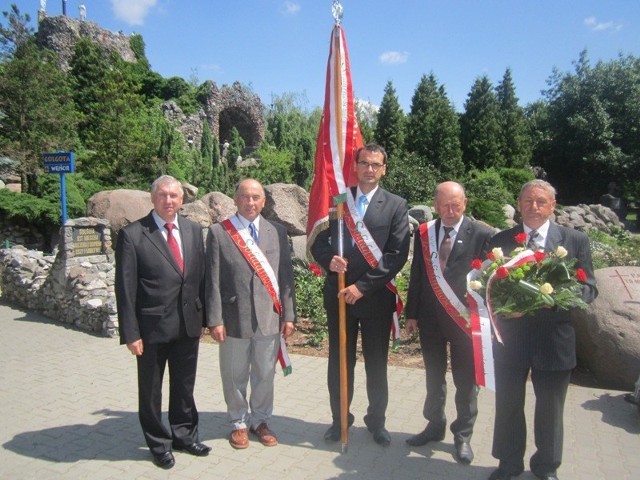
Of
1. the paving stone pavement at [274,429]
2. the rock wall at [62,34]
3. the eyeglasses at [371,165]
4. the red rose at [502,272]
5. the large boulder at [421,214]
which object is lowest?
the paving stone pavement at [274,429]

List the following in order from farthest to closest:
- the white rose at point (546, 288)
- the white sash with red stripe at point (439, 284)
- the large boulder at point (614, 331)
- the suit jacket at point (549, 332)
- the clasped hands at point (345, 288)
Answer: the large boulder at point (614, 331)
the clasped hands at point (345, 288)
the white sash with red stripe at point (439, 284)
the suit jacket at point (549, 332)
the white rose at point (546, 288)

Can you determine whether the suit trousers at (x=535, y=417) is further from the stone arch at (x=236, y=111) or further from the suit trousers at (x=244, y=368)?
the stone arch at (x=236, y=111)

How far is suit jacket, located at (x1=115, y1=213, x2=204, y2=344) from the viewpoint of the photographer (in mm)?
3393

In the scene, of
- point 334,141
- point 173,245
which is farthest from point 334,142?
point 173,245

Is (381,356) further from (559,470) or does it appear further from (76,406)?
(76,406)

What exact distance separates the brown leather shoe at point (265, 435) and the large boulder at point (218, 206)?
32.9 ft

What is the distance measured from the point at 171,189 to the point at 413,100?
2731 cm

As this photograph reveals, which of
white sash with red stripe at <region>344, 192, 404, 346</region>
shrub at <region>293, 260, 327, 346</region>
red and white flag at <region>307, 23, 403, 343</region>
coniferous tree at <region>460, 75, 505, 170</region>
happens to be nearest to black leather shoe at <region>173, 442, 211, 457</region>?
red and white flag at <region>307, 23, 403, 343</region>

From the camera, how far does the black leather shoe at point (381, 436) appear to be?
386 cm

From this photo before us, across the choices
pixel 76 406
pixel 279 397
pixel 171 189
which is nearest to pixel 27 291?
pixel 76 406

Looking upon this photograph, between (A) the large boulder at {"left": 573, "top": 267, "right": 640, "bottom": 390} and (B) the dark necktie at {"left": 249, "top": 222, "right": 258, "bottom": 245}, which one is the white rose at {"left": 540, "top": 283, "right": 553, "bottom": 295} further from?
(A) the large boulder at {"left": 573, "top": 267, "right": 640, "bottom": 390}

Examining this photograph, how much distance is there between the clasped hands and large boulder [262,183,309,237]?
850 cm

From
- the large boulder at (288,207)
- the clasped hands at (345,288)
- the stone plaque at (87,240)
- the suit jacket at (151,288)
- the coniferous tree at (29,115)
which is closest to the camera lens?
the suit jacket at (151,288)

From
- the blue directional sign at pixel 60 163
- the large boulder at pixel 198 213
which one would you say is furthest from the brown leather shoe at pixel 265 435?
the large boulder at pixel 198 213
